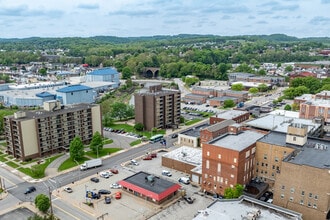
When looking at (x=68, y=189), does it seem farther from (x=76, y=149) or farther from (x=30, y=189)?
(x=76, y=149)

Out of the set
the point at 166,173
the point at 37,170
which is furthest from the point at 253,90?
the point at 37,170

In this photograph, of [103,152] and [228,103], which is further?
[228,103]

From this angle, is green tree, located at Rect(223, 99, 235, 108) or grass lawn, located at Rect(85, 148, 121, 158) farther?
green tree, located at Rect(223, 99, 235, 108)

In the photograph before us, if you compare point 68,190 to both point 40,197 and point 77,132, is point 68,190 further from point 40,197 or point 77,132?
point 77,132

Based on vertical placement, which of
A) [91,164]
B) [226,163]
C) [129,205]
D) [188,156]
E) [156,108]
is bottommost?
[129,205]

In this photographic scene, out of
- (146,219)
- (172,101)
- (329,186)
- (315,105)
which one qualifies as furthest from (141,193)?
(315,105)

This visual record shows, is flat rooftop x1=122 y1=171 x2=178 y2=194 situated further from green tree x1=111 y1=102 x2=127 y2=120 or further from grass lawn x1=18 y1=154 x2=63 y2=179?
green tree x1=111 y1=102 x2=127 y2=120

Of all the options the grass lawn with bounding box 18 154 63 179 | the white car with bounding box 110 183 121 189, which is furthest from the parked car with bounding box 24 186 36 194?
the white car with bounding box 110 183 121 189
